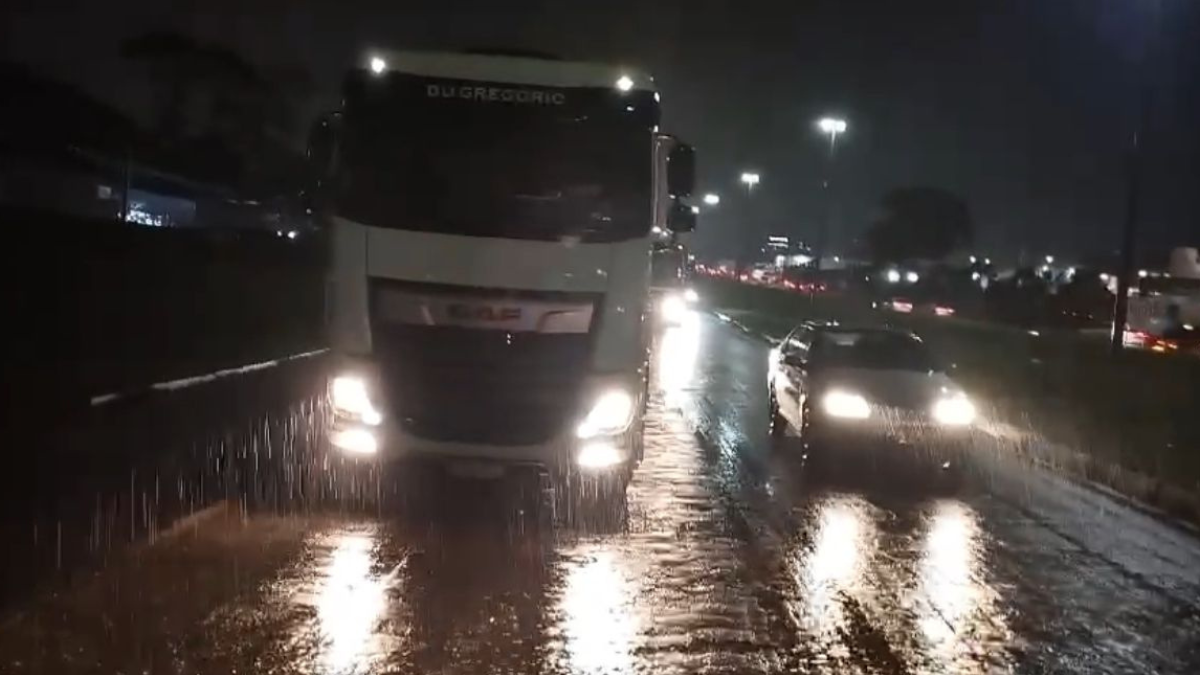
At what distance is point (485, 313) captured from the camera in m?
11.7

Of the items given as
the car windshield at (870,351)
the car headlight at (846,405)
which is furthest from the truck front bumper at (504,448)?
the car windshield at (870,351)

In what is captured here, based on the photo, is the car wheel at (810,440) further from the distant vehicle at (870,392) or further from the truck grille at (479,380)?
the truck grille at (479,380)

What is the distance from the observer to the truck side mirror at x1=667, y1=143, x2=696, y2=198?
41.9 ft

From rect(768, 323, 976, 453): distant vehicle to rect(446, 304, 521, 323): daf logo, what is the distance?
5.91 metres

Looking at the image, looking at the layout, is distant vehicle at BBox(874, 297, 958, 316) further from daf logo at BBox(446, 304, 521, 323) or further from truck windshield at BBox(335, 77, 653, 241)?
daf logo at BBox(446, 304, 521, 323)

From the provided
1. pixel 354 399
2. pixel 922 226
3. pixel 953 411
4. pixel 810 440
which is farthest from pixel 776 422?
pixel 922 226

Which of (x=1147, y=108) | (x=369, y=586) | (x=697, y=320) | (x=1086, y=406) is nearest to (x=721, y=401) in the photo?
(x=1086, y=406)

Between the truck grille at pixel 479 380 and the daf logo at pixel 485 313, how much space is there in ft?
0.38

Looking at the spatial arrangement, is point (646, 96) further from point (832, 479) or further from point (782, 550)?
point (832, 479)

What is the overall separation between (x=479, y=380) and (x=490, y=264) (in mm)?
904

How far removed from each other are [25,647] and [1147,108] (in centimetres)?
1907

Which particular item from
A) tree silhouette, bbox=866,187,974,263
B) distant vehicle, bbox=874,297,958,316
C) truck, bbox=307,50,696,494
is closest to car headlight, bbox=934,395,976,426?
truck, bbox=307,50,696,494

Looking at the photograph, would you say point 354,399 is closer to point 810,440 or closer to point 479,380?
point 479,380

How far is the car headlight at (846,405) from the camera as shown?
647 inches
